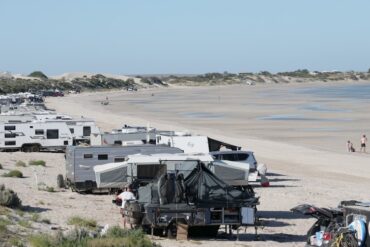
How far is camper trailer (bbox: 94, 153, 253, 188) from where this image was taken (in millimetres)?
20141

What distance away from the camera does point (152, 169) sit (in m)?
20.4

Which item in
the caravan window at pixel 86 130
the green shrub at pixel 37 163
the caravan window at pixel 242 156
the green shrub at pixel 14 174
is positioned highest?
the caravan window at pixel 242 156

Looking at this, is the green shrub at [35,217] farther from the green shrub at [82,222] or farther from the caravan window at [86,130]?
the caravan window at [86,130]

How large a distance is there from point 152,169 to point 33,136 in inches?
816

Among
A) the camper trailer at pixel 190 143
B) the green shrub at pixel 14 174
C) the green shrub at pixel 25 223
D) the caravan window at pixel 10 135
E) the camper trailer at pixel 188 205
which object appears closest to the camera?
the green shrub at pixel 25 223

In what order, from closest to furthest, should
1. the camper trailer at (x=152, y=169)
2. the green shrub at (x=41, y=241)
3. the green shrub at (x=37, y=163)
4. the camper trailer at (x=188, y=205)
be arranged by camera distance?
1. the green shrub at (x=41, y=241)
2. the camper trailer at (x=188, y=205)
3. the camper trailer at (x=152, y=169)
4. the green shrub at (x=37, y=163)

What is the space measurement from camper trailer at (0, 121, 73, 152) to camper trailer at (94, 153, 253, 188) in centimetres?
1887

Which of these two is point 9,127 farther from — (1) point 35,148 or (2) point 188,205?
(2) point 188,205

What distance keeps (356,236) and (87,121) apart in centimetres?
2897

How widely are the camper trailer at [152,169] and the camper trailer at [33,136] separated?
61.9ft

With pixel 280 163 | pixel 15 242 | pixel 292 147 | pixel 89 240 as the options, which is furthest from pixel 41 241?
pixel 292 147

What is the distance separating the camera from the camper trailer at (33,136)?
3975 centimetres

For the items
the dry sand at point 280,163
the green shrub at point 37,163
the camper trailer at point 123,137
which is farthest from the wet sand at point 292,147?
the green shrub at point 37,163

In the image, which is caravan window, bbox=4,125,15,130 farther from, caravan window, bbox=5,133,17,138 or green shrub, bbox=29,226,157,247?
green shrub, bbox=29,226,157,247
